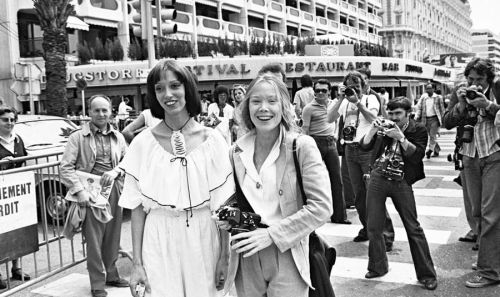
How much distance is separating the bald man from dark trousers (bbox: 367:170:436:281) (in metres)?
2.51

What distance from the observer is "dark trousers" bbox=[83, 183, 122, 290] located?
5.16 meters

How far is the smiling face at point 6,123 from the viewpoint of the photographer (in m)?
6.51

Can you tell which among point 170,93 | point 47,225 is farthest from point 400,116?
point 47,225

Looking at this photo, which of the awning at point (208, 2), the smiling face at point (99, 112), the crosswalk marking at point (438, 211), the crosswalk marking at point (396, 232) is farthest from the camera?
the awning at point (208, 2)

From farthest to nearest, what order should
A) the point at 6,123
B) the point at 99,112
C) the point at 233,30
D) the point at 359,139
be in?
the point at 233,30
the point at 6,123
the point at 359,139
the point at 99,112

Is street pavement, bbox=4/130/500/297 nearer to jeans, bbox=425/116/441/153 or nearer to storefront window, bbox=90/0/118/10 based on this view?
jeans, bbox=425/116/441/153

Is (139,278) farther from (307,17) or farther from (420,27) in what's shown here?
(420,27)

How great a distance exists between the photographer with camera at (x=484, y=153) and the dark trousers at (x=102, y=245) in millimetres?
3509

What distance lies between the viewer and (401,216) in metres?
5.01

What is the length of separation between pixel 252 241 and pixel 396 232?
4.97 meters

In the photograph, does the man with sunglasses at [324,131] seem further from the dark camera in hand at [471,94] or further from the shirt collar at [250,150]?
the shirt collar at [250,150]

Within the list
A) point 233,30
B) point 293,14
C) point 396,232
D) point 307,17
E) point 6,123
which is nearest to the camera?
point 6,123

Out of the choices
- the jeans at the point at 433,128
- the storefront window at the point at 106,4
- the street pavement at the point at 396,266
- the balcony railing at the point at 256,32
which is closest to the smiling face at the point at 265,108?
the street pavement at the point at 396,266

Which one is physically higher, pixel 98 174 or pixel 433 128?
pixel 98 174
